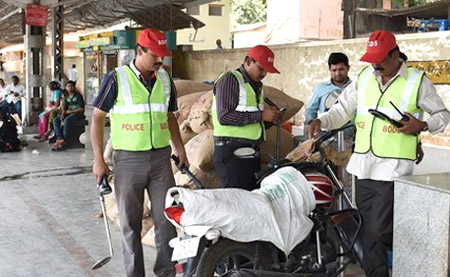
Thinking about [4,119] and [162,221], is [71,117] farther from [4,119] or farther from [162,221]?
Result: [162,221]

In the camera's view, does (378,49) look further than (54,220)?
No

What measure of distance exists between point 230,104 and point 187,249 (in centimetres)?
126

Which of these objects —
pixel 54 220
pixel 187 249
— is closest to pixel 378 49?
pixel 187 249

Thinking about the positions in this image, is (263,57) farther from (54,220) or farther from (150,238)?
(54,220)

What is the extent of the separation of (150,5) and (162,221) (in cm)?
1464

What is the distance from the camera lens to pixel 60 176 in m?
8.50

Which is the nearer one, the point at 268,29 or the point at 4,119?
the point at 4,119

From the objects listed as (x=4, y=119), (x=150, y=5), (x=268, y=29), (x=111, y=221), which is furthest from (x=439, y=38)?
(x=268, y=29)

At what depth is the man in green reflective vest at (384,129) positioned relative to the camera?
3494 mm

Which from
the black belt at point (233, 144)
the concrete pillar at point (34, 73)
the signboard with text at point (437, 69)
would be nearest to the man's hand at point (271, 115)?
the black belt at point (233, 144)

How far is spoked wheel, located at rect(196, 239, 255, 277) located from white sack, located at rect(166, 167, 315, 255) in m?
0.08

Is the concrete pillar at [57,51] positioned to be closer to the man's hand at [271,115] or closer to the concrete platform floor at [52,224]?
the concrete platform floor at [52,224]

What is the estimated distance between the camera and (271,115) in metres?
4.17

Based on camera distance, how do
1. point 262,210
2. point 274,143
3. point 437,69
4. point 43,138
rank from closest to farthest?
1. point 262,210
2. point 274,143
3. point 437,69
4. point 43,138
